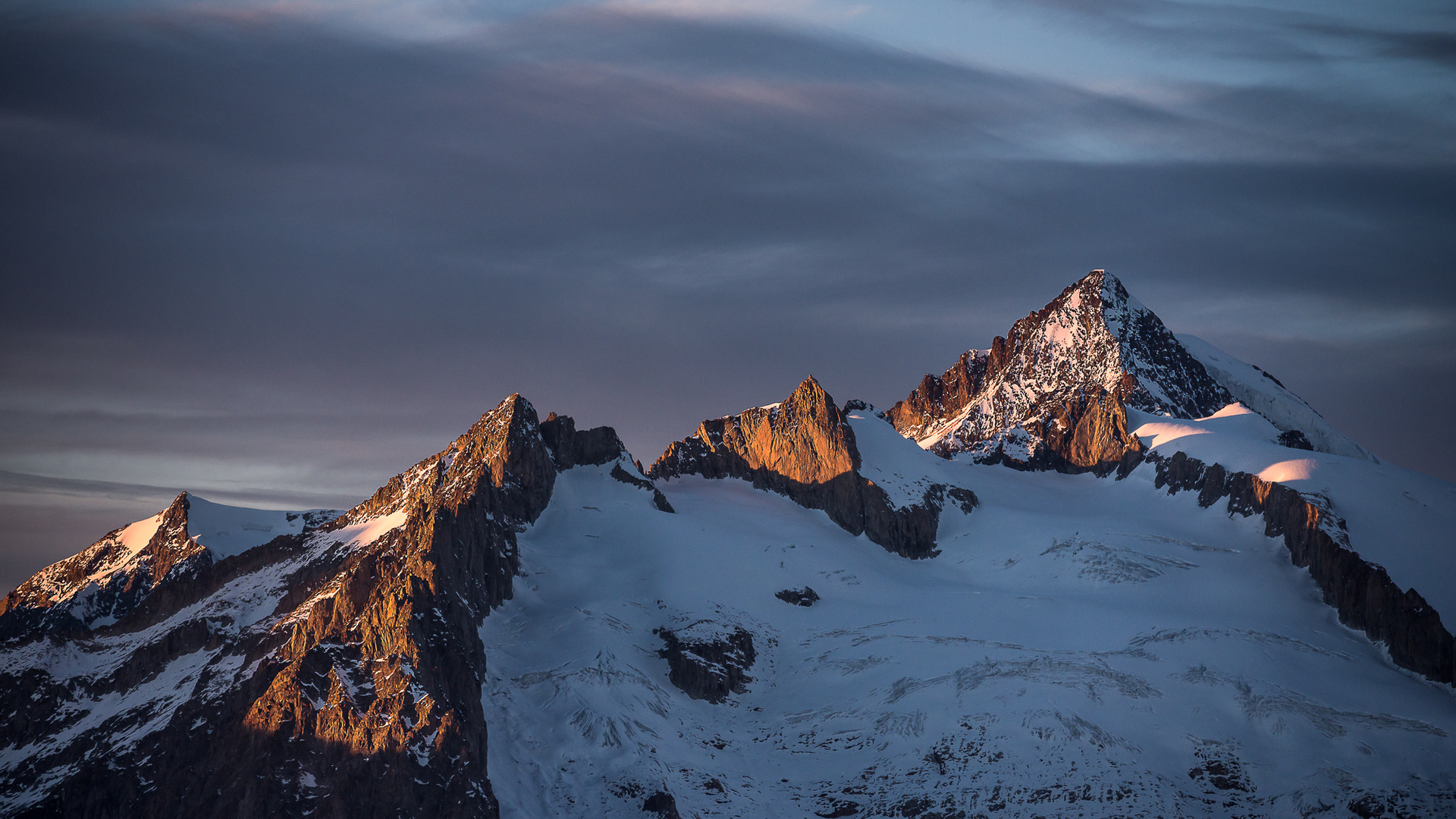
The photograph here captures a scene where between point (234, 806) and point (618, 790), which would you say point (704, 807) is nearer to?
point (618, 790)

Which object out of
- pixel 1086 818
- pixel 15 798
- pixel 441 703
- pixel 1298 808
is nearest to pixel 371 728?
pixel 441 703

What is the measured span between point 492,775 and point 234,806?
28.8 metres

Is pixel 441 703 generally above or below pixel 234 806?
above

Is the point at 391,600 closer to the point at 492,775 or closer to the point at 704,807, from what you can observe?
the point at 492,775

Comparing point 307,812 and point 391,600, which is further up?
point 391,600

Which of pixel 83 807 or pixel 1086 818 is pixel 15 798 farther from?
pixel 1086 818

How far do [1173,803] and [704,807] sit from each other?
56.4 meters

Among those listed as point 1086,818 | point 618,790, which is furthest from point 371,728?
point 1086,818

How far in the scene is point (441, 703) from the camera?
188 metres

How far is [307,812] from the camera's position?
584 feet

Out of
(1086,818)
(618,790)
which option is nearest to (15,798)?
(618,790)

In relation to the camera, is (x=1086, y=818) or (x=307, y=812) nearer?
(x=307, y=812)

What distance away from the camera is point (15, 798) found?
19862 cm

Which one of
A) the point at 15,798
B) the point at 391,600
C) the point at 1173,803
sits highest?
the point at 391,600
